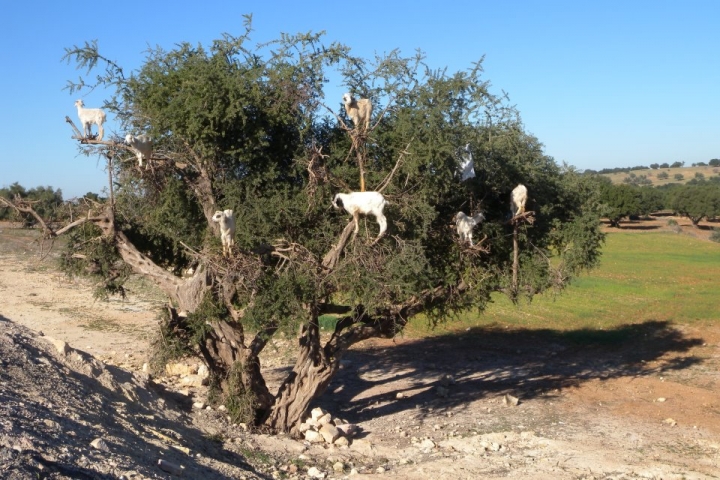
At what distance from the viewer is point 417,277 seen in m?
11.6

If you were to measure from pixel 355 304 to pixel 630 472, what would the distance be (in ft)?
16.8

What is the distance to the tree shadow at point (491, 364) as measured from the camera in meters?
16.2

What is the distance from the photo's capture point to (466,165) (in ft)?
38.4

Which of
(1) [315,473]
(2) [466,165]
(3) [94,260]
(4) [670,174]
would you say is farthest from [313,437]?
(4) [670,174]

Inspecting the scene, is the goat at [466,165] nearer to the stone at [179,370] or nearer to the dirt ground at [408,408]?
the dirt ground at [408,408]

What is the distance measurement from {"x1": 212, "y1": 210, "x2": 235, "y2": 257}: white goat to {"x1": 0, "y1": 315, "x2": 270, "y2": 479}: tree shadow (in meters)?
2.69

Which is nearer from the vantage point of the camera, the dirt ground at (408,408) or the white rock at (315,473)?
the dirt ground at (408,408)

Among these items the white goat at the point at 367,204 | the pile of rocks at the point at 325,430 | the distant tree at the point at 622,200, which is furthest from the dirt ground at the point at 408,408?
the distant tree at the point at 622,200

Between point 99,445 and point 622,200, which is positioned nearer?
point 99,445

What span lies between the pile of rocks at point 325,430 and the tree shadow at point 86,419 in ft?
6.88

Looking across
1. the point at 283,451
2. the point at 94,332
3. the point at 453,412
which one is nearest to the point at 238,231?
the point at 283,451

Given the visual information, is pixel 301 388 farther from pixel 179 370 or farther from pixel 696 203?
pixel 696 203

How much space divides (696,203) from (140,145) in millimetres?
74793

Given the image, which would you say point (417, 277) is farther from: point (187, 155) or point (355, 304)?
point (187, 155)
